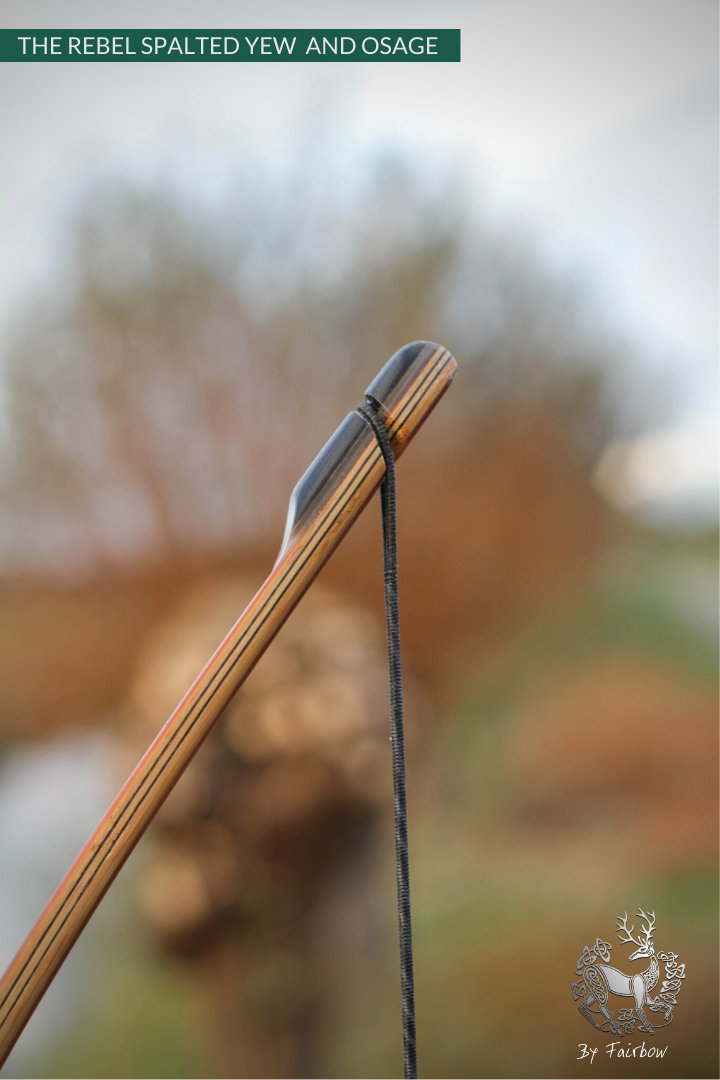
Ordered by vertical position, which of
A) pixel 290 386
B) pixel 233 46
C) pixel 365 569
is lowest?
pixel 365 569

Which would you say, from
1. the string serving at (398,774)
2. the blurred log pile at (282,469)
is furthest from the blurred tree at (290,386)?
the string serving at (398,774)

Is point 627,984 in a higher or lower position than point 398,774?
lower

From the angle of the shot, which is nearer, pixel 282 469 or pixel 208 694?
pixel 208 694

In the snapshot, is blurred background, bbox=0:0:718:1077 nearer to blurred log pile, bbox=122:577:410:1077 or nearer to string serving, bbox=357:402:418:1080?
blurred log pile, bbox=122:577:410:1077

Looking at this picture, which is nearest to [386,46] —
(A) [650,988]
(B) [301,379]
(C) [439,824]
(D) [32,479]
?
(B) [301,379]

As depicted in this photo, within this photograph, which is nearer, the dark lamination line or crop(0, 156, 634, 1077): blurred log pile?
the dark lamination line

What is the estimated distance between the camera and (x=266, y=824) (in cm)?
68

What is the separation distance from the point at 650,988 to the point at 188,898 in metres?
0.45

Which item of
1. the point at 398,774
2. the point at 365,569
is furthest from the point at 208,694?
the point at 365,569

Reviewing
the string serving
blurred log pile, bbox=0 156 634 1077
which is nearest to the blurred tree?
blurred log pile, bbox=0 156 634 1077

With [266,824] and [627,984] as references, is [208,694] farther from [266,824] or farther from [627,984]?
[627,984]

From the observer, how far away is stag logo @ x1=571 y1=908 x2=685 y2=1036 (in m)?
0.68

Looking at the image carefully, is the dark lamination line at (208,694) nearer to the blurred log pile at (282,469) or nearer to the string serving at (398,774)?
the string serving at (398,774)

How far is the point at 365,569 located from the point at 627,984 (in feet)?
1.53
